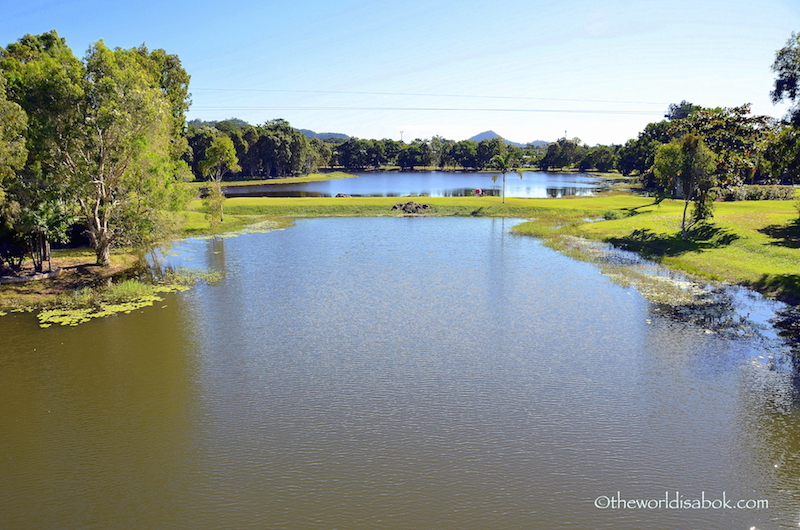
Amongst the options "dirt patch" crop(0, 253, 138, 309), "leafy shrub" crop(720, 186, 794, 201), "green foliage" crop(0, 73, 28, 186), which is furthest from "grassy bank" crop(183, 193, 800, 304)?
"green foliage" crop(0, 73, 28, 186)

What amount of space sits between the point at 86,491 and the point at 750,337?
2687cm

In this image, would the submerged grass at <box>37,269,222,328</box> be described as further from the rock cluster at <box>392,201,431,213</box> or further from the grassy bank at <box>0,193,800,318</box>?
the rock cluster at <box>392,201,431,213</box>

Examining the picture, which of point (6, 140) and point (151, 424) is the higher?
point (6, 140)

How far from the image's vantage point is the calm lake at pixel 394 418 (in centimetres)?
1257

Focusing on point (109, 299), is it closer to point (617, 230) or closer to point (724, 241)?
point (724, 241)

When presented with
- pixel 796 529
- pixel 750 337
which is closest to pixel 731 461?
pixel 796 529

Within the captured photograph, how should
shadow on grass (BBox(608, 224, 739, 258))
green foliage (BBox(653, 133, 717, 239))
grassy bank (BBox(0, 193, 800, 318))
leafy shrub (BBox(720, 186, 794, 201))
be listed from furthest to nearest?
leafy shrub (BBox(720, 186, 794, 201)) → green foliage (BBox(653, 133, 717, 239)) → shadow on grass (BBox(608, 224, 739, 258)) → grassy bank (BBox(0, 193, 800, 318))

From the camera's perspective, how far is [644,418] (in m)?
16.5

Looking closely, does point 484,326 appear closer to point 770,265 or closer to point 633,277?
point 633,277

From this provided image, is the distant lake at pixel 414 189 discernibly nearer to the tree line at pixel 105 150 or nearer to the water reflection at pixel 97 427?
the tree line at pixel 105 150

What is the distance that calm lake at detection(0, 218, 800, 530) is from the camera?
12.6 meters

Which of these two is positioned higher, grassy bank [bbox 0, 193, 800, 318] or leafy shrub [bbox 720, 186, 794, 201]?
leafy shrub [bbox 720, 186, 794, 201]

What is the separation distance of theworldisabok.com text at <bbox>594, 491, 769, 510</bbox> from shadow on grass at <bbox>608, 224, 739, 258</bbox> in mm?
32372

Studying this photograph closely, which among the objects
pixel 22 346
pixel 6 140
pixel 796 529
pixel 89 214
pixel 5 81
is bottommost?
pixel 796 529
